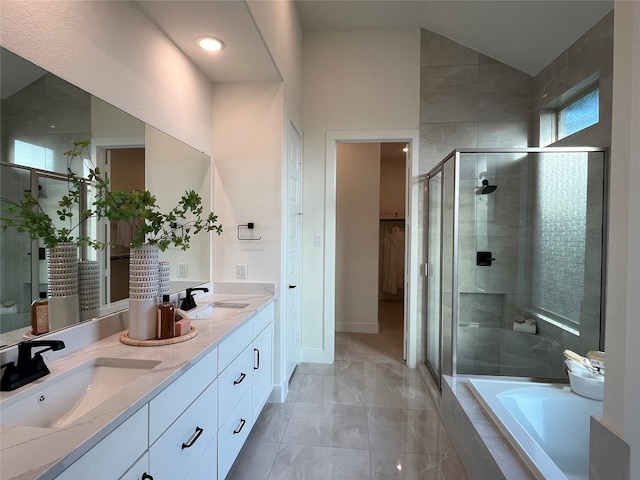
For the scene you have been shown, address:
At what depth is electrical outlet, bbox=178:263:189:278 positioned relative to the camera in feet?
6.45

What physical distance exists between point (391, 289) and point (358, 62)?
393 cm

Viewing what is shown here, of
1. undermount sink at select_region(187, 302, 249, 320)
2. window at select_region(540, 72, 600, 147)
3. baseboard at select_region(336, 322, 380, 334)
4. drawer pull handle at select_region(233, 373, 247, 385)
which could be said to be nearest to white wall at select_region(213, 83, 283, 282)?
undermount sink at select_region(187, 302, 249, 320)

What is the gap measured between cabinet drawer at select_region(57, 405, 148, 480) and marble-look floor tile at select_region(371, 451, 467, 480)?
1.35 meters

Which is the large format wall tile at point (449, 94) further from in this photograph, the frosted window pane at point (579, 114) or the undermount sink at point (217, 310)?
the undermount sink at point (217, 310)

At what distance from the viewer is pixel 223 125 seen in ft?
7.69

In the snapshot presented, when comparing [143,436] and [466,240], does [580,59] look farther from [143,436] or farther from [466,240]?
[143,436]

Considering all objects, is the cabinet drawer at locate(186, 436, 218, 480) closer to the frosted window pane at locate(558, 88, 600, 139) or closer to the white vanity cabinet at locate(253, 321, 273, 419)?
the white vanity cabinet at locate(253, 321, 273, 419)

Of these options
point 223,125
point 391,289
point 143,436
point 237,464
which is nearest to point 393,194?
point 391,289

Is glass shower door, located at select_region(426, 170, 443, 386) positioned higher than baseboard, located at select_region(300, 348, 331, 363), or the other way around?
glass shower door, located at select_region(426, 170, 443, 386)

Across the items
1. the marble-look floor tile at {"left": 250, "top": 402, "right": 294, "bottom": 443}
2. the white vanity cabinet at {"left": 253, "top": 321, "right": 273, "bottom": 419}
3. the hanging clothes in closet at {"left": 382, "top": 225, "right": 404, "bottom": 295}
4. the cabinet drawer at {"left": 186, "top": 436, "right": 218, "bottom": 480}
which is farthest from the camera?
the hanging clothes in closet at {"left": 382, "top": 225, "right": 404, "bottom": 295}

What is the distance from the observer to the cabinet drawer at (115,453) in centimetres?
68

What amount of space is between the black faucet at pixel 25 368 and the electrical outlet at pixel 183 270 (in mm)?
1013

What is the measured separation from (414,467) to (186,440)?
1328 millimetres

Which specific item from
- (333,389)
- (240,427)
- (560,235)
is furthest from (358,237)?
(240,427)
